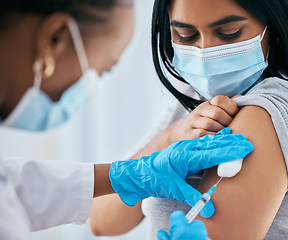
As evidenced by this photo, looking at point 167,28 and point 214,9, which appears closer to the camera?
point 214,9

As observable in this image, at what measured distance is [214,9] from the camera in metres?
1.35

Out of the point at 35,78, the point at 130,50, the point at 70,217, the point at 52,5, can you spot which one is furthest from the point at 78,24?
the point at 130,50

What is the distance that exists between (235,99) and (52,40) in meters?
0.62

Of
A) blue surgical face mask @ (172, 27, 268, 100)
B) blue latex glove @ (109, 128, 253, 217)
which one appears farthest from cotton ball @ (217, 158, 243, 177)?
blue surgical face mask @ (172, 27, 268, 100)

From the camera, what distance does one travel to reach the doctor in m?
0.99

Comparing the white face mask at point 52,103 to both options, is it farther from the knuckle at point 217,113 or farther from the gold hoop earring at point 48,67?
the knuckle at point 217,113

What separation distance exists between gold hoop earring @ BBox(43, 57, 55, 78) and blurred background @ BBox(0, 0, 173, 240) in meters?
1.78

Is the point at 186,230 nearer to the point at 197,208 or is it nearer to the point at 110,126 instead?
the point at 197,208

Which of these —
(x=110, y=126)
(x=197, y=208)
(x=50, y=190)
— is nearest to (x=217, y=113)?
(x=197, y=208)

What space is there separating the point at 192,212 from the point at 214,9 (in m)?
0.64

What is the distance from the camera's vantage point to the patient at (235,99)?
46.6 inches

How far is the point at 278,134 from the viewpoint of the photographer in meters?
1.22

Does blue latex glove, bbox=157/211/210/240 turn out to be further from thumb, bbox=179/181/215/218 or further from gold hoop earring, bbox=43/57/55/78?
gold hoop earring, bbox=43/57/55/78

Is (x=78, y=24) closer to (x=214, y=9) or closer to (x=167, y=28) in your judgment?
(x=214, y=9)
